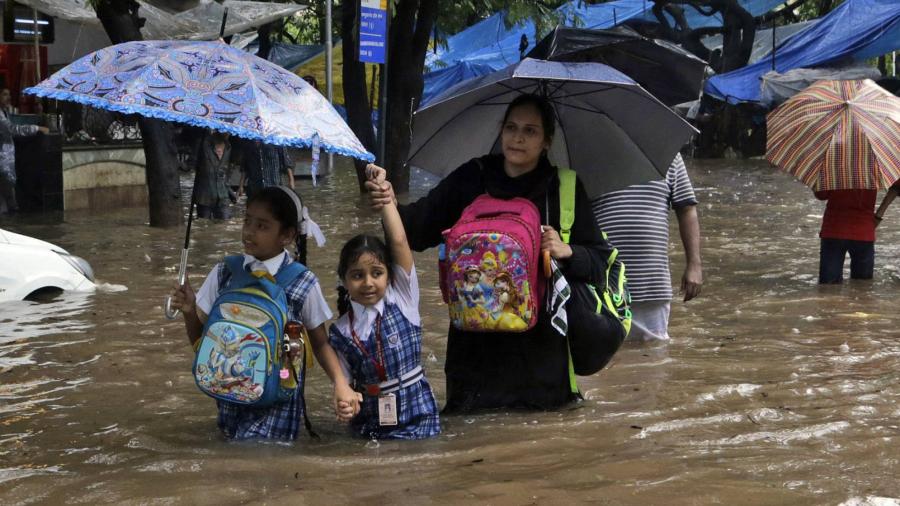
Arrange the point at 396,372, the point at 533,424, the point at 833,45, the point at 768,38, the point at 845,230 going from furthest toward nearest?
the point at 768,38 → the point at 833,45 → the point at 845,230 → the point at 533,424 → the point at 396,372

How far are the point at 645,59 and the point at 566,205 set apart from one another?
2007 mm

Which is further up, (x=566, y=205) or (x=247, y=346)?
(x=566, y=205)

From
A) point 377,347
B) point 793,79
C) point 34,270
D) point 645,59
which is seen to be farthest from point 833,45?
point 377,347

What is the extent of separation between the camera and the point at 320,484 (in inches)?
180

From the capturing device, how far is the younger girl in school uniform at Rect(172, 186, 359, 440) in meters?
4.79

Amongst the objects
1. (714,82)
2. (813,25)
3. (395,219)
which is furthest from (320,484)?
(813,25)

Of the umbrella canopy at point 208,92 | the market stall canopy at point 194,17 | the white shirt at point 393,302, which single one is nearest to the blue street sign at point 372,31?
the market stall canopy at point 194,17

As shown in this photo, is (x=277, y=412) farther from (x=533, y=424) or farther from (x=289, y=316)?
(x=533, y=424)

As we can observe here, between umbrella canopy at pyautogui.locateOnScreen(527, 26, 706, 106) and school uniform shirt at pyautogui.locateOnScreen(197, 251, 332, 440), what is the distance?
2.46 metres

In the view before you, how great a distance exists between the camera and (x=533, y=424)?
5316 millimetres

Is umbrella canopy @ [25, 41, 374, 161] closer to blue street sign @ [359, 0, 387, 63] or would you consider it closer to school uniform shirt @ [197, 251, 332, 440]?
school uniform shirt @ [197, 251, 332, 440]

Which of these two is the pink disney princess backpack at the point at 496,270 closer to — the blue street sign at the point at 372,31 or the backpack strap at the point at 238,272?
the backpack strap at the point at 238,272

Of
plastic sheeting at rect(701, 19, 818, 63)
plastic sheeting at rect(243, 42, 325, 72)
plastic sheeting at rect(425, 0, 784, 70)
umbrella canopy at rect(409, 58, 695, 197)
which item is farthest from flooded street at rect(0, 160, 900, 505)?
plastic sheeting at rect(701, 19, 818, 63)

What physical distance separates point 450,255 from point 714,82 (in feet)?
86.9
